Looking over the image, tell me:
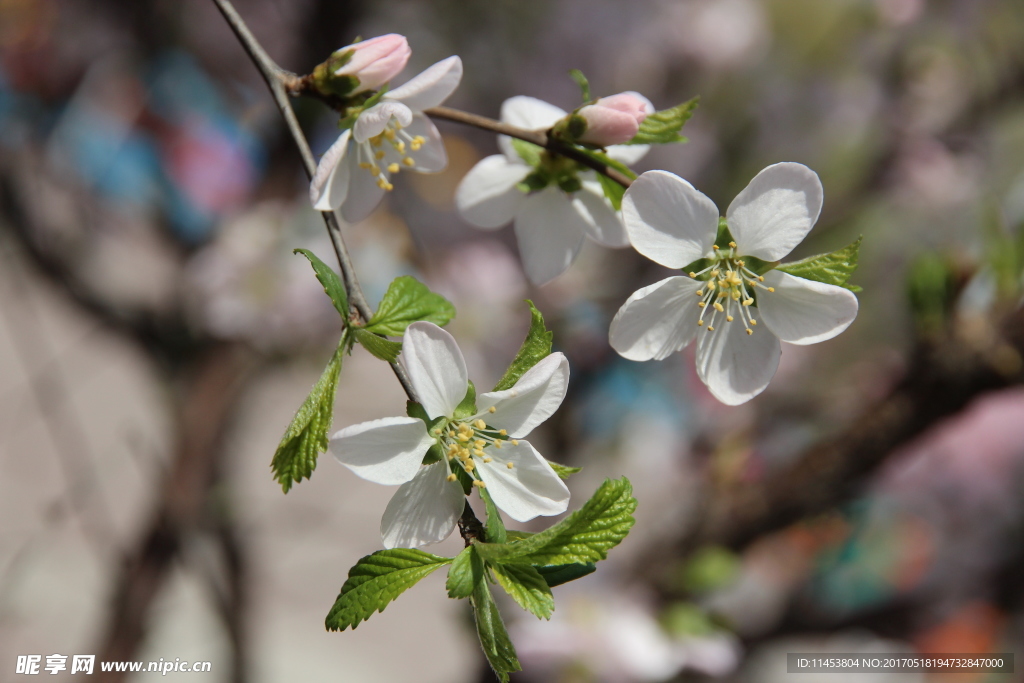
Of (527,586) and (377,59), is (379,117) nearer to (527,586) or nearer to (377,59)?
(377,59)

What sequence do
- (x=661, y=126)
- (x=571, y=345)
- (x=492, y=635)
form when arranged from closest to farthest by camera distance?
(x=492, y=635), (x=661, y=126), (x=571, y=345)

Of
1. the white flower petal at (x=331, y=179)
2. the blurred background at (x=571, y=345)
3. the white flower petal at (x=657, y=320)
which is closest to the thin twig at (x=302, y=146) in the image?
the white flower petal at (x=331, y=179)

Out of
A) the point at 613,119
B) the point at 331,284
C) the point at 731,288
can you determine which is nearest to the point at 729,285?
the point at 731,288

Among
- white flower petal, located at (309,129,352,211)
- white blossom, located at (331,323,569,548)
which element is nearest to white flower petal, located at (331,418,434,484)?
white blossom, located at (331,323,569,548)

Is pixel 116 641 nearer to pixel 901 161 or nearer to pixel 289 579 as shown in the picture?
pixel 289 579

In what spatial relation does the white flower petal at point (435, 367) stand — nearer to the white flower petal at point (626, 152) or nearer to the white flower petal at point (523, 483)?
the white flower petal at point (523, 483)

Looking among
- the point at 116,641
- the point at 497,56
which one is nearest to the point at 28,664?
the point at 116,641
